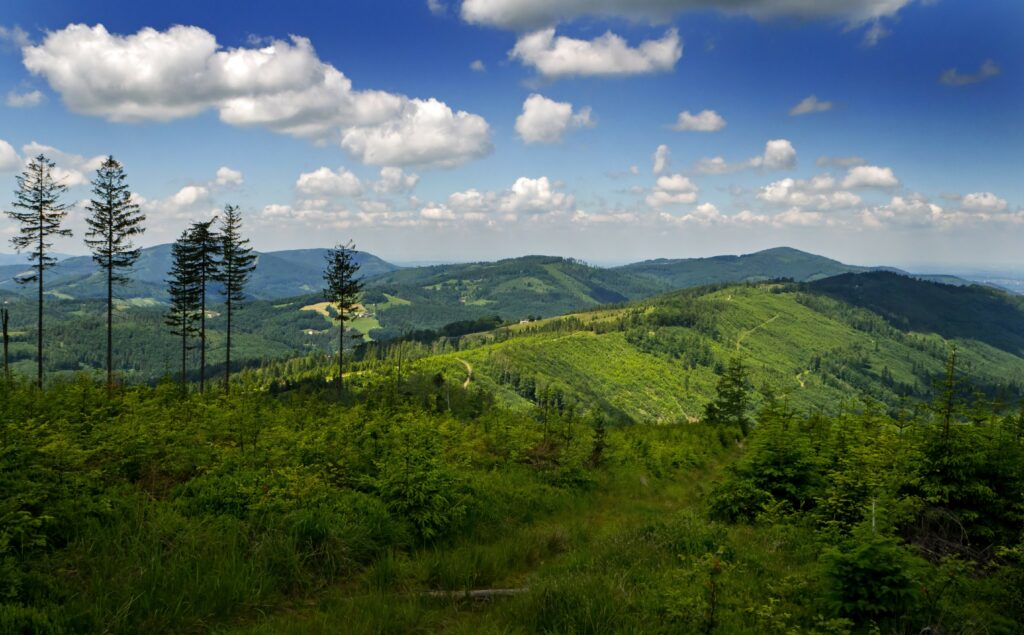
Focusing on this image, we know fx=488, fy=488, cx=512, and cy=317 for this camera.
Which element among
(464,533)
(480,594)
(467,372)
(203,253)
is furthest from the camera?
(467,372)

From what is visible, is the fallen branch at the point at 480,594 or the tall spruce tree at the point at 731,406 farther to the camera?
the tall spruce tree at the point at 731,406

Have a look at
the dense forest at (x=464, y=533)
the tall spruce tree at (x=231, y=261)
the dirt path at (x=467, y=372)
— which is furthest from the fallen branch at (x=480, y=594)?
the dirt path at (x=467, y=372)

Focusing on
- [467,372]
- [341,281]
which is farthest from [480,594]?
[467,372]

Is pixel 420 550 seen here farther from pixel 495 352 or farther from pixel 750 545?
pixel 495 352

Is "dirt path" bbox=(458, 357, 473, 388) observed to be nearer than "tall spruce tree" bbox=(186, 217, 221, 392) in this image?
No

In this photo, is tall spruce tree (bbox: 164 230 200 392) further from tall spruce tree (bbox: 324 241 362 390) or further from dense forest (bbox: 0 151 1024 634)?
dense forest (bbox: 0 151 1024 634)

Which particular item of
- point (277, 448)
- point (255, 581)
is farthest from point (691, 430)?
point (255, 581)

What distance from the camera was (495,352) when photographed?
195 metres

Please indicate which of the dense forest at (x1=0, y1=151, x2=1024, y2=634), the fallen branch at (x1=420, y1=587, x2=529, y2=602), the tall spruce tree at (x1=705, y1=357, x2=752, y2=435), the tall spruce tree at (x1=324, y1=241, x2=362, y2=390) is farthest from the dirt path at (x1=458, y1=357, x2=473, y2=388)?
the fallen branch at (x1=420, y1=587, x2=529, y2=602)

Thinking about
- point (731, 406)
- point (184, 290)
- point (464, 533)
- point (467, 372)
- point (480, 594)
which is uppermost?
point (184, 290)

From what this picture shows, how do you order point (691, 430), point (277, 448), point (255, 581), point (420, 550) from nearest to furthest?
point (255, 581) < point (420, 550) < point (277, 448) < point (691, 430)

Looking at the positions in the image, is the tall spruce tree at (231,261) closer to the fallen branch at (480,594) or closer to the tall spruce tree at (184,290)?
the tall spruce tree at (184,290)

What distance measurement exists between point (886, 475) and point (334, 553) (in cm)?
968

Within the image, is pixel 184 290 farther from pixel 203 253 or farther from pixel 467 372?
pixel 467 372
